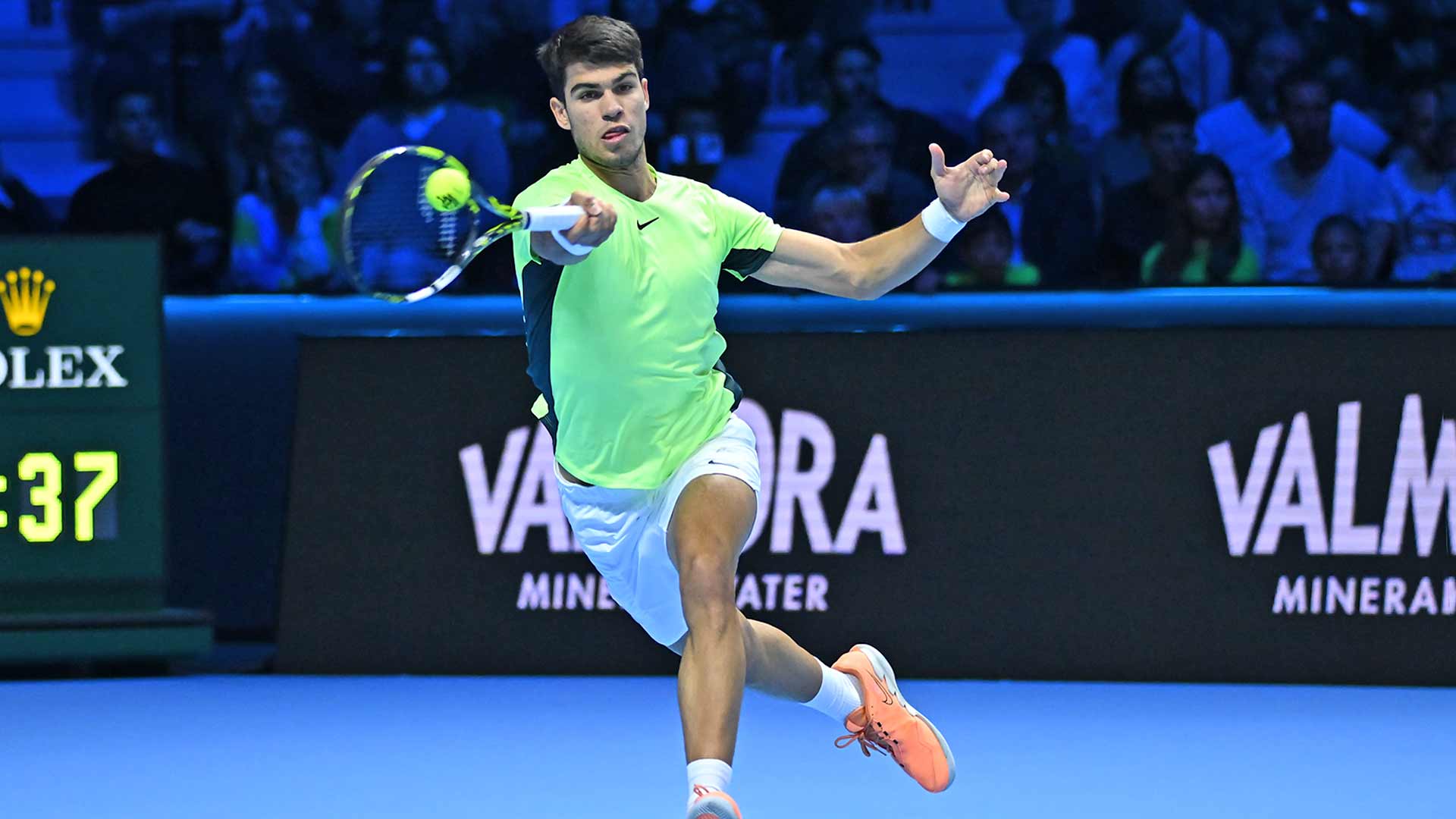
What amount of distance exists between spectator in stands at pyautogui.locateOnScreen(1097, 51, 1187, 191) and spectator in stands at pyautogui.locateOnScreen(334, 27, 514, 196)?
2401 mm


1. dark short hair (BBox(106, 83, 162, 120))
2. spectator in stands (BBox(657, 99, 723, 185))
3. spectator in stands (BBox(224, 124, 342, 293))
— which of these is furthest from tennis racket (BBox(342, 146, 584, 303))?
Result: dark short hair (BBox(106, 83, 162, 120))

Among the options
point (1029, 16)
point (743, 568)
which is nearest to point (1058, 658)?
point (743, 568)

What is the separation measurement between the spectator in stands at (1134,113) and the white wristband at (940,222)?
3.44 metres

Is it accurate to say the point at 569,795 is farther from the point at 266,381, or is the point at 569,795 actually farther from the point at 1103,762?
the point at 266,381

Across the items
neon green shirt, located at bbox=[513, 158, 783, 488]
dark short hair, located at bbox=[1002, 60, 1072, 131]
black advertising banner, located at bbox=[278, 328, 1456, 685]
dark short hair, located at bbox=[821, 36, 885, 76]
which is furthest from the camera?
dark short hair, located at bbox=[821, 36, 885, 76]

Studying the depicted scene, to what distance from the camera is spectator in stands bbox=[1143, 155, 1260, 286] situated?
7211 millimetres

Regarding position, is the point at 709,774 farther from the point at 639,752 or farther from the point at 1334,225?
the point at 1334,225

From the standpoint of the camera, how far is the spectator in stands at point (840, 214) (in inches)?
289

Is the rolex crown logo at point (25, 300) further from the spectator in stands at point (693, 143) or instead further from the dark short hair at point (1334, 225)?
the dark short hair at point (1334, 225)

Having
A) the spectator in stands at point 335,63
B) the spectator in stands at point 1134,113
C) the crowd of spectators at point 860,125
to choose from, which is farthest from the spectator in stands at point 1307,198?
the spectator in stands at point 335,63

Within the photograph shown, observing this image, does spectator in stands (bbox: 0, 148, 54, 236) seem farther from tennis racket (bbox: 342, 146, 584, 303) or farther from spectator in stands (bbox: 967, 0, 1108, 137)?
tennis racket (bbox: 342, 146, 584, 303)

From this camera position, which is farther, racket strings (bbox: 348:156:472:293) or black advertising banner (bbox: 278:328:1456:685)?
black advertising banner (bbox: 278:328:1456:685)

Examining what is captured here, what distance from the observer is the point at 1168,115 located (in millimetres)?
7418

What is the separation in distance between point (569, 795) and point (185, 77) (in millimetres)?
4254
